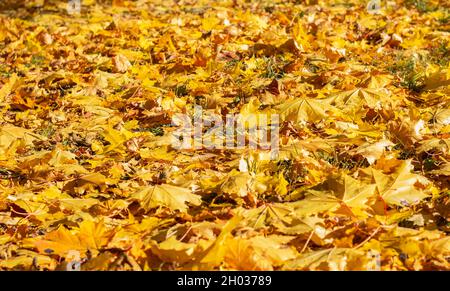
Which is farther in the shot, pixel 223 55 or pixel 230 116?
pixel 223 55

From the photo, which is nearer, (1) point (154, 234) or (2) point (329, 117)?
(1) point (154, 234)

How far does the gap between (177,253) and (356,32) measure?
3.62 m

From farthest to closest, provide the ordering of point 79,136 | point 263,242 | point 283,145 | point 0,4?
1. point 0,4
2. point 79,136
3. point 283,145
4. point 263,242

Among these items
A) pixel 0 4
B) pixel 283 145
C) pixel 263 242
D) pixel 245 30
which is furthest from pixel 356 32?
pixel 0 4

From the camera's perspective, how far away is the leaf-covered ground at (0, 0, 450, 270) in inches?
79.9

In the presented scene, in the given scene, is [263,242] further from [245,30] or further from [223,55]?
[245,30]

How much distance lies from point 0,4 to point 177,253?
20.1 feet

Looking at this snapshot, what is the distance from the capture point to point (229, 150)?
114 inches

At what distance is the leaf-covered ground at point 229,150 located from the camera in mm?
2029

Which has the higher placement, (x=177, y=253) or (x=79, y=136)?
(x=177, y=253)

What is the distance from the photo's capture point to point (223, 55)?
4.36 meters
